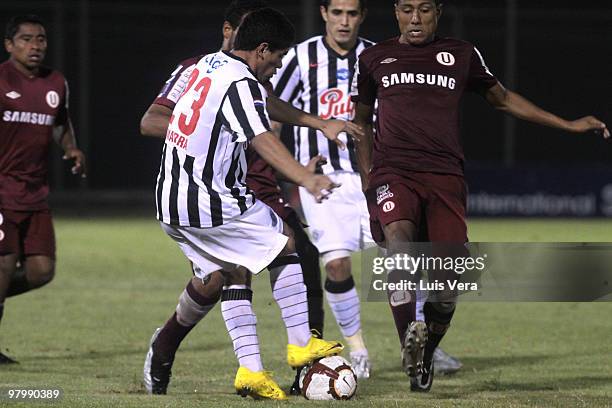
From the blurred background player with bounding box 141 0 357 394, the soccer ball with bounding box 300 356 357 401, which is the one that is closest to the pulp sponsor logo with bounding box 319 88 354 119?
the blurred background player with bounding box 141 0 357 394

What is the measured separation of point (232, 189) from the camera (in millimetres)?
6555

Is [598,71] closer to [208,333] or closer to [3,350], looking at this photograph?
[208,333]

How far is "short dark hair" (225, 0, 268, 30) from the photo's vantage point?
732 centimetres

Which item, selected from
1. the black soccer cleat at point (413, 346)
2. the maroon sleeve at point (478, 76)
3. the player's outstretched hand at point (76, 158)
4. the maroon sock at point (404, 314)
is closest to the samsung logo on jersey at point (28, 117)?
the player's outstretched hand at point (76, 158)

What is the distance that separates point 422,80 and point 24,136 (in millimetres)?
3070

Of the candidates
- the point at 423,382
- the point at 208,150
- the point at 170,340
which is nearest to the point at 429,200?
the point at 423,382

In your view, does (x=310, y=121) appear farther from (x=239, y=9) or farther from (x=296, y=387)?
(x=296, y=387)

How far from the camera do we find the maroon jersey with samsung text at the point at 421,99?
7102 mm

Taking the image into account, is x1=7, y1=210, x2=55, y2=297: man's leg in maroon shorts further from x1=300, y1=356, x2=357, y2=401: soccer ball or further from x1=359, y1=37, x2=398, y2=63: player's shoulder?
x1=300, y1=356, x2=357, y2=401: soccer ball

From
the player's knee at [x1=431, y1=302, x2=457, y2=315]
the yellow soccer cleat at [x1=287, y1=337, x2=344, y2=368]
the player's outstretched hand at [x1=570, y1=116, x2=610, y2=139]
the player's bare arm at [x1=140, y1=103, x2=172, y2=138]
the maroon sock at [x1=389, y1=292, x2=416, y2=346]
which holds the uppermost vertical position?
the player's bare arm at [x1=140, y1=103, x2=172, y2=138]

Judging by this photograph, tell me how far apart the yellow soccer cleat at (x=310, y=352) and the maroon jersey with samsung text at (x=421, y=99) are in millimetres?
1092

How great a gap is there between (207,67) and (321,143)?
2.40 m

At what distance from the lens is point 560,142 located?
2367cm

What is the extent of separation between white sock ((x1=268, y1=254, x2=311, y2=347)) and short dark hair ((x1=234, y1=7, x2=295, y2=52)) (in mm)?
1142
